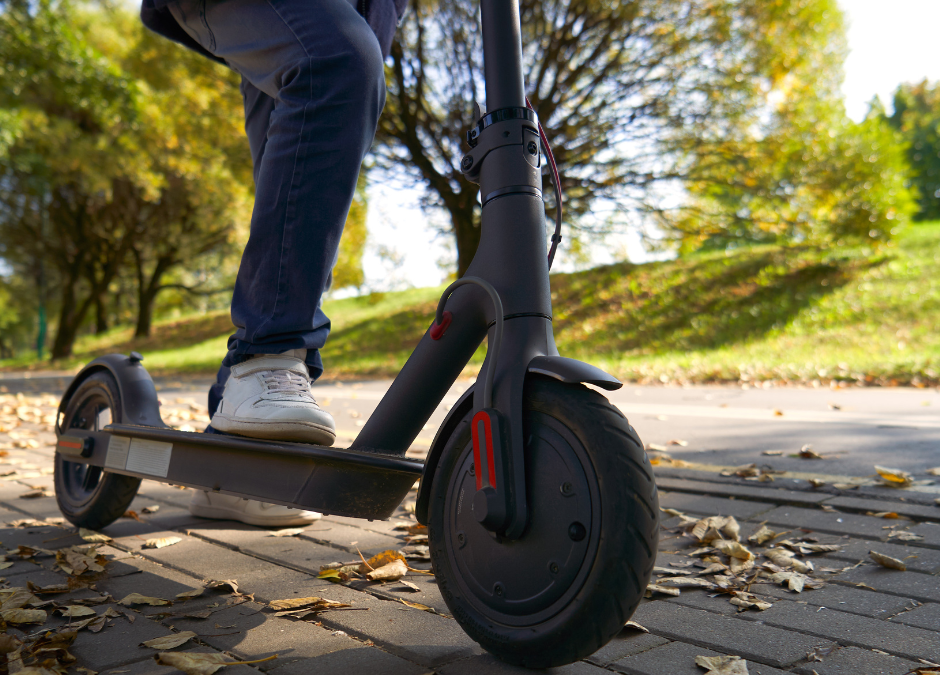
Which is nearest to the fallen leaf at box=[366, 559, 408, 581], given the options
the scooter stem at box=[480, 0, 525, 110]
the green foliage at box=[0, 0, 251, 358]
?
the scooter stem at box=[480, 0, 525, 110]

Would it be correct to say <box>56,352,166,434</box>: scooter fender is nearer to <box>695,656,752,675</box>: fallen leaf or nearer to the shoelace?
the shoelace

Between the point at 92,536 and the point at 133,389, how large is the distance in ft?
1.78

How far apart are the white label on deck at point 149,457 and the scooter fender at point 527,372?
40.6 inches

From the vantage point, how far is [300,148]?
193 cm

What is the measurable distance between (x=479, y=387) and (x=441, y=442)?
19 centimetres

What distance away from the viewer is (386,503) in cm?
174

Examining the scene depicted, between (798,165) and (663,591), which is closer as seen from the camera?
(663,591)

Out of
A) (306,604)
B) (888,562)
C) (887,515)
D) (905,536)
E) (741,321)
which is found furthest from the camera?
(741,321)

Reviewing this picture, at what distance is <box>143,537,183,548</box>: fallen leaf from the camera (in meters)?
2.41

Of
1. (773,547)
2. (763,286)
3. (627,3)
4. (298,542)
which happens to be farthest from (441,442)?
(763,286)

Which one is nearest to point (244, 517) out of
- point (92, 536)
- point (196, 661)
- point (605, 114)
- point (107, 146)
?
point (92, 536)

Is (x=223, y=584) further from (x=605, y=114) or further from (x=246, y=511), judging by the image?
(x=605, y=114)

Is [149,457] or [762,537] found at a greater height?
[149,457]

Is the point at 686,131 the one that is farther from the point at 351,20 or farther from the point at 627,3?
the point at 351,20
